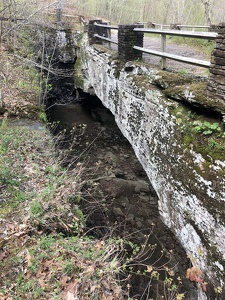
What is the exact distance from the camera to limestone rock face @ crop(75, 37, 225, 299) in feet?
11.6

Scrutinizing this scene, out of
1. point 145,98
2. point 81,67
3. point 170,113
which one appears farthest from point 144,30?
point 81,67

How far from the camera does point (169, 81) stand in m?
5.07

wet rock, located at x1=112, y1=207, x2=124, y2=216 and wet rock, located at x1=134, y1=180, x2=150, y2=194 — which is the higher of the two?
wet rock, located at x1=134, y1=180, x2=150, y2=194

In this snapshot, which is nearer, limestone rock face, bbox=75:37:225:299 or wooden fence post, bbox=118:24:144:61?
limestone rock face, bbox=75:37:225:299

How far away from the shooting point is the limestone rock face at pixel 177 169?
11.6ft

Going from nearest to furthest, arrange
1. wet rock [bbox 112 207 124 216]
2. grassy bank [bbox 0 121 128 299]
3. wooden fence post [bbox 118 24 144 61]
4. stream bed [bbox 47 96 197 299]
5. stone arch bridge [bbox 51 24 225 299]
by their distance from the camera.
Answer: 1. grassy bank [bbox 0 121 128 299]
2. stone arch bridge [bbox 51 24 225 299]
3. stream bed [bbox 47 96 197 299]
4. wooden fence post [bbox 118 24 144 61]
5. wet rock [bbox 112 207 124 216]

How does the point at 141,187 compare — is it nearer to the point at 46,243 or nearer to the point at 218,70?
the point at 46,243

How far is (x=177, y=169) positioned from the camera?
4320 millimetres

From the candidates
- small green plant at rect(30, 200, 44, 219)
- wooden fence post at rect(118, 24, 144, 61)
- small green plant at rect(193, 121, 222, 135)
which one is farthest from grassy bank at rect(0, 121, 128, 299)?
wooden fence post at rect(118, 24, 144, 61)

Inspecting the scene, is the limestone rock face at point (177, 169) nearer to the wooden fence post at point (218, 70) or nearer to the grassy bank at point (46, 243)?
the wooden fence post at point (218, 70)

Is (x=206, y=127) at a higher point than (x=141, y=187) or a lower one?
higher

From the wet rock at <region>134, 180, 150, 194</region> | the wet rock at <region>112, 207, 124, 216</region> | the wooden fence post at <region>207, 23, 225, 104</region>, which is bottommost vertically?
the wet rock at <region>112, 207, 124, 216</region>

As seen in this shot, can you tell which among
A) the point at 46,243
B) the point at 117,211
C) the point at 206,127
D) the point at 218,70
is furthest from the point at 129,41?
the point at 46,243

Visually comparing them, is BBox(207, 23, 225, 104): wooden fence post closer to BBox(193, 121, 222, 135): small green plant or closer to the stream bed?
BBox(193, 121, 222, 135): small green plant
